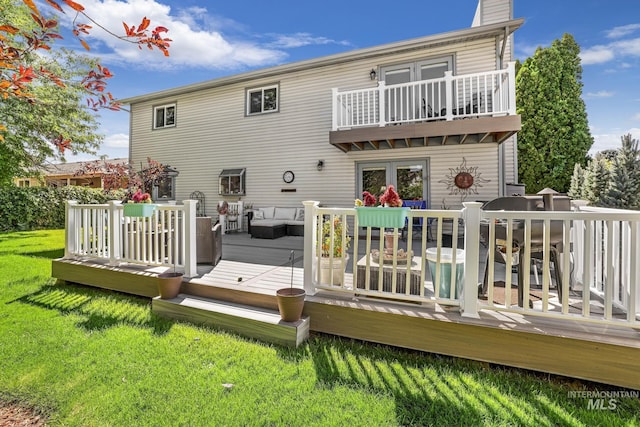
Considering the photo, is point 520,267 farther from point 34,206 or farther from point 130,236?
point 34,206

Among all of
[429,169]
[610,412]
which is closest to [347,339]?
[610,412]

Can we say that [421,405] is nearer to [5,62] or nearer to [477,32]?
[5,62]

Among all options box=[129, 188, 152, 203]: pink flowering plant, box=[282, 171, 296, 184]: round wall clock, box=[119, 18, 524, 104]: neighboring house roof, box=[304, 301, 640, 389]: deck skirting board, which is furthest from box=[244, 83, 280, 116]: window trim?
box=[304, 301, 640, 389]: deck skirting board

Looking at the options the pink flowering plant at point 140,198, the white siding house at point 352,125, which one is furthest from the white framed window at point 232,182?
the pink flowering plant at point 140,198

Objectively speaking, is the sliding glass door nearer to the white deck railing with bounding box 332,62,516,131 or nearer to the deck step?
the white deck railing with bounding box 332,62,516,131

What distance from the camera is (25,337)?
9.53 ft

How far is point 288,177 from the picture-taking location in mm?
9336

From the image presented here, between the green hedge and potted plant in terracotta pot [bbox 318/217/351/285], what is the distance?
10.9 meters

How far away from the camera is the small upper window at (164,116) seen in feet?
36.9

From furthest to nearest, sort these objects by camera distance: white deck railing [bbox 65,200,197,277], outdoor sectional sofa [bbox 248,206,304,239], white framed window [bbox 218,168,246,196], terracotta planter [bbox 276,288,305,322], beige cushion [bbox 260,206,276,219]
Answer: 1. white framed window [bbox 218,168,246,196]
2. beige cushion [bbox 260,206,276,219]
3. outdoor sectional sofa [bbox 248,206,304,239]
4. white deck railing [bbox 65,200,197,277]
5. terracotta planter [bbox 276,288,305,322]

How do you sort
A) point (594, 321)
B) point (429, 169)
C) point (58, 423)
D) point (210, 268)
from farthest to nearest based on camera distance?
point (429, 169) < point (210, 268) < point (594, 321) < point (58, 423)

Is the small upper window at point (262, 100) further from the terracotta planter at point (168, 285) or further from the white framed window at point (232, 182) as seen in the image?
the terracotta planter at point (168, 285)

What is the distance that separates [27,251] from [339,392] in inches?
318

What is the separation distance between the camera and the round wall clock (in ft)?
30.4
